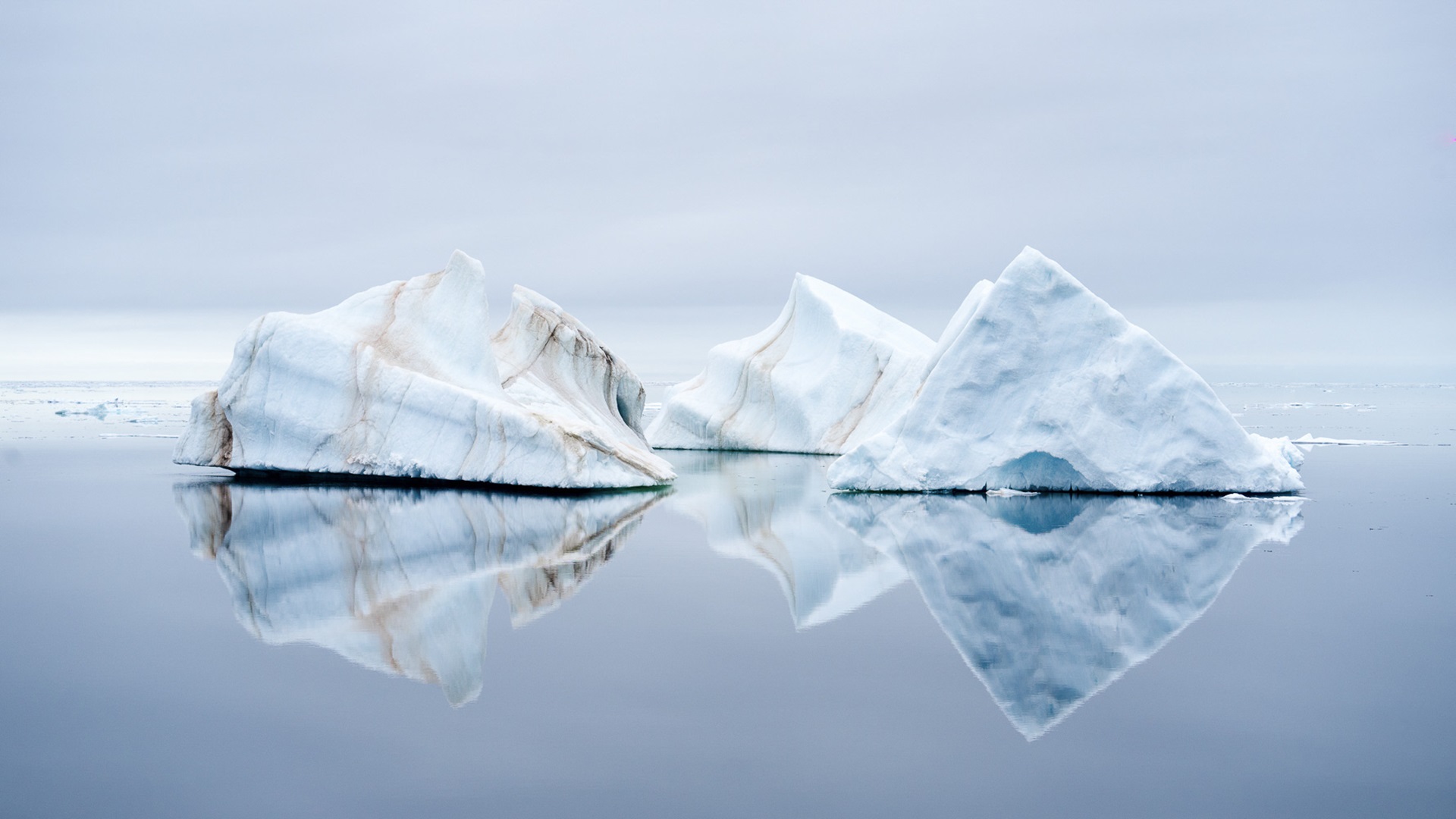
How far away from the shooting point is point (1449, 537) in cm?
853

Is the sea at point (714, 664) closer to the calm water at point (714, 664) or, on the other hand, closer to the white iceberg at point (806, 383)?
the calm water at point (714, 664)

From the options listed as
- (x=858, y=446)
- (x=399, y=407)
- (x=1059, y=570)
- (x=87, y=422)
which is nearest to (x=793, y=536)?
(x=1059, y=570)

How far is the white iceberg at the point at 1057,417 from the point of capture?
10.8 m

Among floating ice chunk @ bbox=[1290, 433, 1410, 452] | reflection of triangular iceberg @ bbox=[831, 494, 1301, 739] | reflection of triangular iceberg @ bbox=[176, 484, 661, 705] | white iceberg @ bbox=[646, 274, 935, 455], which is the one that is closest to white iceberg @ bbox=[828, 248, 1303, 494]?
reflection of triangular iceberg @ bbox=[831, 494, 1301, 739]

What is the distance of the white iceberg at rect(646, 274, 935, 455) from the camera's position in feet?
60.3

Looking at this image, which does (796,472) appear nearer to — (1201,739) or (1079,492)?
(1079,492)

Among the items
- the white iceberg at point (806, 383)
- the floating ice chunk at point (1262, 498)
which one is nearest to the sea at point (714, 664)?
the floating ice chunk at point (1262, 498)

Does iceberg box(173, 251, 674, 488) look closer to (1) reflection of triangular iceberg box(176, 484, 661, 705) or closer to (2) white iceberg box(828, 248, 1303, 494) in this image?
(1) reflection of triangular iceberg box(176, 484, 661, 705)

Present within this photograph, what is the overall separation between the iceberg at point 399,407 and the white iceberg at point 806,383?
20.7 ft

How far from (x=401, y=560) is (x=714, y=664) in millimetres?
3025

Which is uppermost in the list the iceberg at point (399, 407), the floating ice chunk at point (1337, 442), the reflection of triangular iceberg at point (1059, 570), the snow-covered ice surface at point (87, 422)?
the reflection of triangular iceberg at point (1059, 570)

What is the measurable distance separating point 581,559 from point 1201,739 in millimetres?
4253

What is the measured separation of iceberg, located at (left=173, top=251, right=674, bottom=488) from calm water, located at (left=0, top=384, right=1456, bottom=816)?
164cm

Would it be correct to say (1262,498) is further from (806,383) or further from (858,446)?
(806,383)
